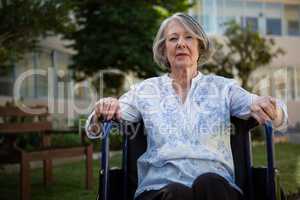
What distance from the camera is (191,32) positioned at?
7.88 feet

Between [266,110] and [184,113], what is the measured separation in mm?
447

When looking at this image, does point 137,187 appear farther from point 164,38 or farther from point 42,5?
point 42,5

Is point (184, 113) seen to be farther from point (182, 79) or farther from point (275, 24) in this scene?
point (275, 24)

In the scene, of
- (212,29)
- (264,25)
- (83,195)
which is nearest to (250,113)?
(83,195)

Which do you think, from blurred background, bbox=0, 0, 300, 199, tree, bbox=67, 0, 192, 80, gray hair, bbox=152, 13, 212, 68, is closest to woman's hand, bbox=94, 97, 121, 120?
gray hair, bbox=152, 13, 212, 68

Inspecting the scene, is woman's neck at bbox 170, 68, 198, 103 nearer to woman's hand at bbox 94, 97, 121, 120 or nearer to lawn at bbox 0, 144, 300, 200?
woman's hand at bbox 94, 97, 121, 120

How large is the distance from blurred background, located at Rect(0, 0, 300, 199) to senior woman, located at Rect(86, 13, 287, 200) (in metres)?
3.56

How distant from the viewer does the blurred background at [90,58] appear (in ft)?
22.7

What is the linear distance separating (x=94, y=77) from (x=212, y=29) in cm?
658

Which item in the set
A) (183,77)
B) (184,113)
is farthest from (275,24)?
(184,113)

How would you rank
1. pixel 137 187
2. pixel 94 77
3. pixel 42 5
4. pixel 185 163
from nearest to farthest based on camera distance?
pixel 185 163
pixel 137 187
pixel 42 5
pixel 94 77

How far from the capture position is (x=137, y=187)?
2396 millimetres

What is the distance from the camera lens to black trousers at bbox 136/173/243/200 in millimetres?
1874

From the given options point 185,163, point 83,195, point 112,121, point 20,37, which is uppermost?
point 20,37
